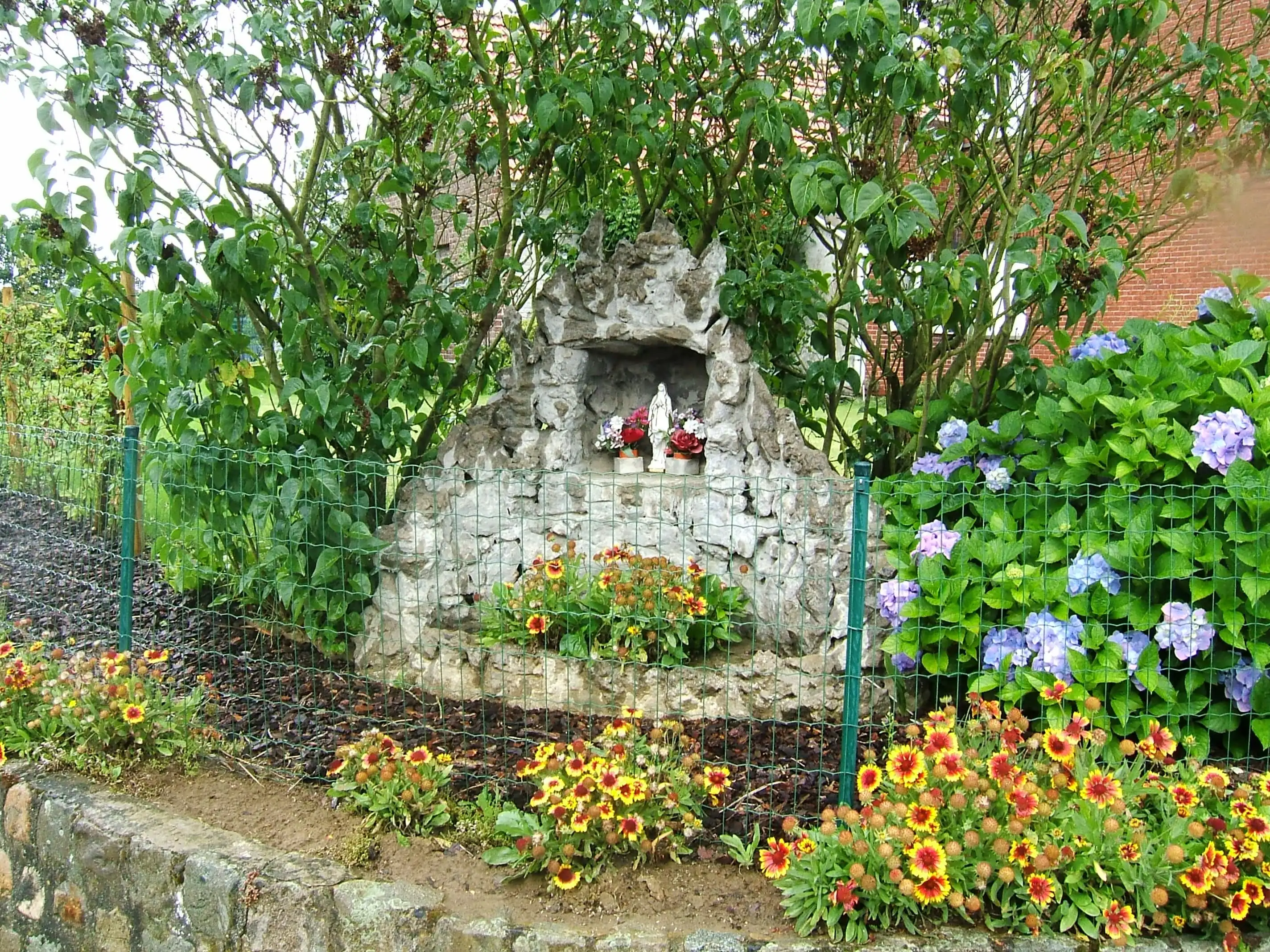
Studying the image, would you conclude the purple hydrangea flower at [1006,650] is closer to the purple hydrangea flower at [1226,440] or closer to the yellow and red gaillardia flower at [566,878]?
the purple hydrangea flower at [1226,440]

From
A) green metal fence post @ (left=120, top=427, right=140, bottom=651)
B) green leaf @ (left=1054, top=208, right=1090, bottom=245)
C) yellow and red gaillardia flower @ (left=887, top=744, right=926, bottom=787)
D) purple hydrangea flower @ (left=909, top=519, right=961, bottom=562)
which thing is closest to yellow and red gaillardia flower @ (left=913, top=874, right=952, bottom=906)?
yellow and red gaillardia flower @ (left=887, top=744, right=926, bottom=787)

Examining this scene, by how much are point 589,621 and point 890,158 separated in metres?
2.31

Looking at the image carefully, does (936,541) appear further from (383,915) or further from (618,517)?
(383,915)

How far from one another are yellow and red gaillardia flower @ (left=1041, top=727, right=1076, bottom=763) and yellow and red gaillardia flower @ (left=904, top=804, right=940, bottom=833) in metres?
0.33

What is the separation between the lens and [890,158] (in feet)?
14.2

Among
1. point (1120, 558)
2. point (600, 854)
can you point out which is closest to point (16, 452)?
point (600, 854)

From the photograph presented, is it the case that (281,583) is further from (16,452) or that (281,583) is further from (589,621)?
(16,452)

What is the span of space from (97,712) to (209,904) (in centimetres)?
96

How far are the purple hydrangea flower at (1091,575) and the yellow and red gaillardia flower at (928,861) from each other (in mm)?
1097

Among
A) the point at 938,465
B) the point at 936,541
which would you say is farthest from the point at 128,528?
the point at 938,465

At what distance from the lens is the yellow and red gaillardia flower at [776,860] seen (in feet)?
8.25

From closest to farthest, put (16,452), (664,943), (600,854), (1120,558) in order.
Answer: (664,943) < (600,854) < (1120,558) < (16,452)

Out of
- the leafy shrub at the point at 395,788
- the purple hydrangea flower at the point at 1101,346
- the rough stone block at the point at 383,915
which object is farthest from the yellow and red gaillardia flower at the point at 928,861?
the purple hydrangea flower at the point at 1101,346

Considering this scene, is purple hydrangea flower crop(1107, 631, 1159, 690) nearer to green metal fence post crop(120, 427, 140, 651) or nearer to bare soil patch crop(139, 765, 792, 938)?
bare soil patch crop(139, 765, 792, 938)
